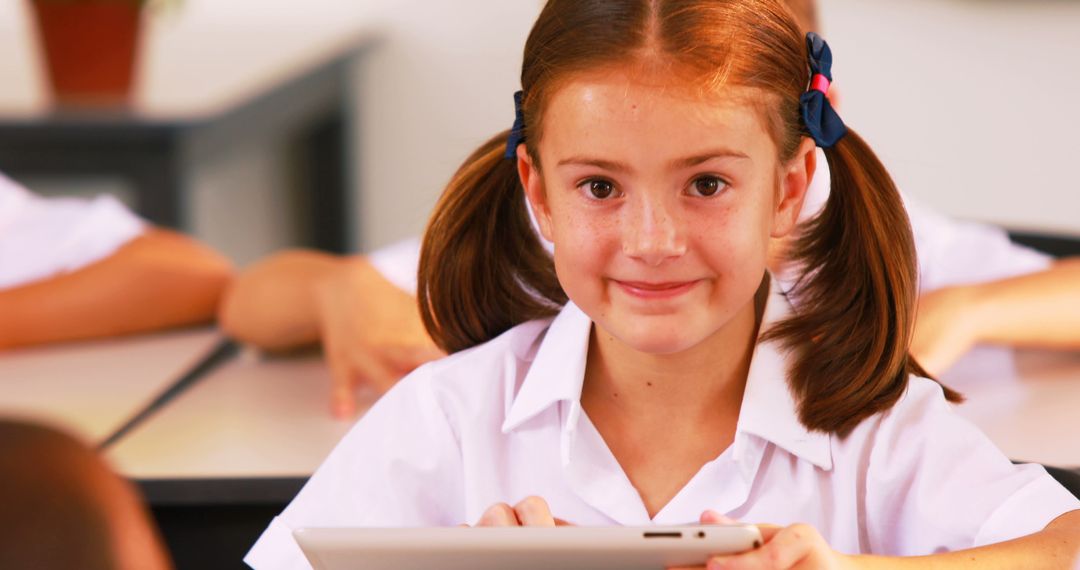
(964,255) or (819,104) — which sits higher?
(819,104)

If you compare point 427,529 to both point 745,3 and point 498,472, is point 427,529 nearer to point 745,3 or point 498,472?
point 498,472

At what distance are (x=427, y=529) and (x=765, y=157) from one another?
31 centimetres

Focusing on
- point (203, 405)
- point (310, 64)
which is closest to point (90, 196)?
point (310, 64)

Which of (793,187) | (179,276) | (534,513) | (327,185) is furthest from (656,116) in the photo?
(327,185)

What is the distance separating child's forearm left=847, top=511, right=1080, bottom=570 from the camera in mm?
834

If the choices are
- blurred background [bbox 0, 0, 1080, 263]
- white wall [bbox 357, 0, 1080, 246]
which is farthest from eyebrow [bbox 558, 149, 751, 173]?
white wall [bbox 357, 0, 1080, 246]

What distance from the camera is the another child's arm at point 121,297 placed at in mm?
1484

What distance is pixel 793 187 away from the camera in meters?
0.92

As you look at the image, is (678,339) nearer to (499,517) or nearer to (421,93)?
(499,517)

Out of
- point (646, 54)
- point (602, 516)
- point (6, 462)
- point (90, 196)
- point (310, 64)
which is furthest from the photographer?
point (90, 196)

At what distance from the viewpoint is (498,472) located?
3.19ft

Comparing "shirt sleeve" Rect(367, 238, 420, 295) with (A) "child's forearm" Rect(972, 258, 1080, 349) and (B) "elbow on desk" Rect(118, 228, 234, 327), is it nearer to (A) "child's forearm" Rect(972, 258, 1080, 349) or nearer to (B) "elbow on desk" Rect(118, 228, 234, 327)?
(B) "elbow on desk" Rect(118, 228, 234, 327)

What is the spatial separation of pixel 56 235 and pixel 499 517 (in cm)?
91

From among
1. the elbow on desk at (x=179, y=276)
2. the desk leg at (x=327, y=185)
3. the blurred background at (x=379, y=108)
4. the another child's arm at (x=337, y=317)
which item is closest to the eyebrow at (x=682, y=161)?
the another child's arm at (x=337, y=317)
